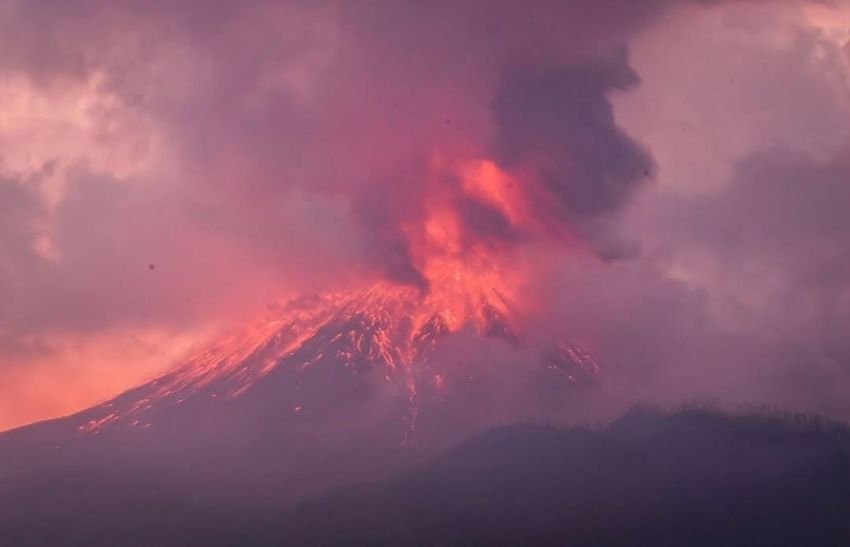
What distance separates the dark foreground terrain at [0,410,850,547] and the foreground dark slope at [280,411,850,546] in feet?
0.65

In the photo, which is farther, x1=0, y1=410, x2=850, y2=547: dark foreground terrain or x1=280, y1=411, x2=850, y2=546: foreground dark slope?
x1=280, y1=411, x2=850, y2=546: foreground dark slope

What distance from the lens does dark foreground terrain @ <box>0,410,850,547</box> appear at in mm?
99875

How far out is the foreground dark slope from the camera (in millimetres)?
101812

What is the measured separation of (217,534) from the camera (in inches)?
3917

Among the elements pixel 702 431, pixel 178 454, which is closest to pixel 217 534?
pixel 178 454

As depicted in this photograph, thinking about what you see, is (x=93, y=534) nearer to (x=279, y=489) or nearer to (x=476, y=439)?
(x=279, y=489)

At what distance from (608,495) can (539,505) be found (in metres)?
8.54

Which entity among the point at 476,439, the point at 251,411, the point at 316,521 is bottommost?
the point at 316,521

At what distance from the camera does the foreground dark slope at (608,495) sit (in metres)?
102

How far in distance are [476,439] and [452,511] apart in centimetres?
1785

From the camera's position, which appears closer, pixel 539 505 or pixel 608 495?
pixel 539 505

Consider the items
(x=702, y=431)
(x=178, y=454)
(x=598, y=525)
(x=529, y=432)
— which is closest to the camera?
(x=598, y=525)

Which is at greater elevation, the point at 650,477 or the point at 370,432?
the point at 370,432

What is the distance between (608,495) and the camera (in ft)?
370
